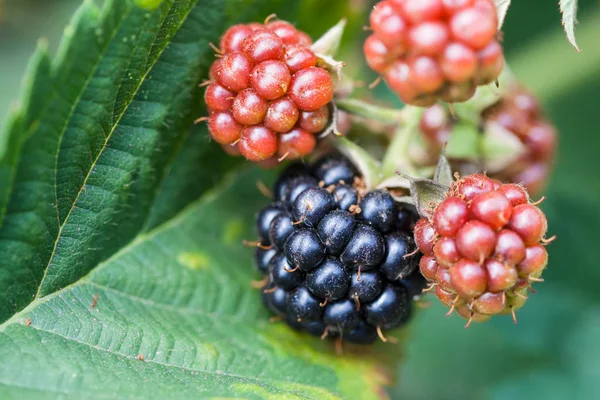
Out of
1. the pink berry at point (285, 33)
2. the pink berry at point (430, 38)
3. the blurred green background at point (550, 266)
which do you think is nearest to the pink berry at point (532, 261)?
the pink berry at point (430, 38)

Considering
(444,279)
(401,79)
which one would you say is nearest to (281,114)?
(401,79)

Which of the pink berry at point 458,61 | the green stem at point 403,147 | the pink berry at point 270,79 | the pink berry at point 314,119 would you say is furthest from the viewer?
the green stem at point 403,147

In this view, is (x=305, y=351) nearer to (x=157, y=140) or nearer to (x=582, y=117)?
(x=157, y=140)

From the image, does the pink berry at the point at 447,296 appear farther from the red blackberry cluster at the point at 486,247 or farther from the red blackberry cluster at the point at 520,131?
the red blackberry cluster at the point at 520,131

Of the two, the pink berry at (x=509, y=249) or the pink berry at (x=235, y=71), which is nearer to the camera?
the pink berry at (x=509, y=249)

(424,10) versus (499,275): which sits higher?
(424,10)

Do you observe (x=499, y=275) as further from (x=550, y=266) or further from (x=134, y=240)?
(x=550, y=266)

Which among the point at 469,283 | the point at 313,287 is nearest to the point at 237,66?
the point at 313,287
